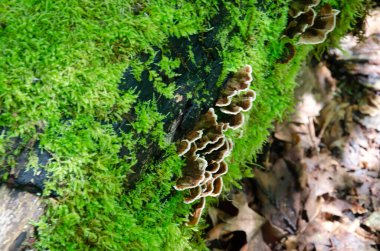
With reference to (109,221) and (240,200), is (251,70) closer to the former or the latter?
(109,221)

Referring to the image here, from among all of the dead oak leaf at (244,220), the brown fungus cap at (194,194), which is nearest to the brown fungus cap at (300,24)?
the brown fungus cap at (194,194)

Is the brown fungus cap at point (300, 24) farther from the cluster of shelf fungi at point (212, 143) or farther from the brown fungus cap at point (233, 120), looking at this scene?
the brown fungus cap at point (233, 120)

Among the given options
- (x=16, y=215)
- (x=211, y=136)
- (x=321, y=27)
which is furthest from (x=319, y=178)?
(x=16, y=215)

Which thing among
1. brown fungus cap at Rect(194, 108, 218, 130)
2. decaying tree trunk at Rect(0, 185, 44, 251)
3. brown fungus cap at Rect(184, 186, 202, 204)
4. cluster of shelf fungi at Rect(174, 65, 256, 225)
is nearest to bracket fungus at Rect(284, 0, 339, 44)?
cluster of shelf fungi at Rect(174, 65, 256, 225)

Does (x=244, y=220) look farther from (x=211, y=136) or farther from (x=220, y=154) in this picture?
(x=211, y=136)

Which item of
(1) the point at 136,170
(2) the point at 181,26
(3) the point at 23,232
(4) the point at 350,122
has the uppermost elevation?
(2) the point at 181,26

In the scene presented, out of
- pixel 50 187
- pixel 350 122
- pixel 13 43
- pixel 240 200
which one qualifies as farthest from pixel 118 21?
pixel 350 122
